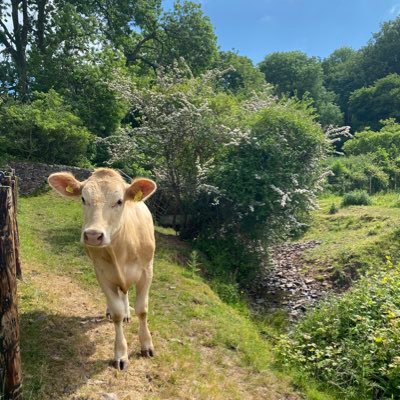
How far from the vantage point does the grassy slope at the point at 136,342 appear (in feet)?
14.7

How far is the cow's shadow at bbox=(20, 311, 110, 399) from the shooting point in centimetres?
421

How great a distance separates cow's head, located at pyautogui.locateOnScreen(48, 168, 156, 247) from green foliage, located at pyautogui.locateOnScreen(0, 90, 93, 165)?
1207 centimetres

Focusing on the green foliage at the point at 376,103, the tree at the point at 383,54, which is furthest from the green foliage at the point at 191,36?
the tree at the point at 383,54

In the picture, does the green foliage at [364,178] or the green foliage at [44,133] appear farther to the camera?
the green foliage at [364,178]

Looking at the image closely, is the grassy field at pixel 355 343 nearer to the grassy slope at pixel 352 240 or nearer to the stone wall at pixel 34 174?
the grassy slope at pixel 352 240

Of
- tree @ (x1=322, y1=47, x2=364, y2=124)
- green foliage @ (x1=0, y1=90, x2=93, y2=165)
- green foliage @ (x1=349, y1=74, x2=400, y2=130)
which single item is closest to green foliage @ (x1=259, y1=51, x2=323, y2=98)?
green foliage @ (x1=349, y1=74, x2=400, y2=130)

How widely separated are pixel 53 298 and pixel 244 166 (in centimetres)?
569

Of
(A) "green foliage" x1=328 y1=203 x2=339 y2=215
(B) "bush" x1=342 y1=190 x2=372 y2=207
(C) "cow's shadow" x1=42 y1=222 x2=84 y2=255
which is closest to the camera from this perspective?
(C) "cow's shadow" x1=42 y1=222 x2=84 y2=255

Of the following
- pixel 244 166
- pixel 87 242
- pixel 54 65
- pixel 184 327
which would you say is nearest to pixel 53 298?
pixel 184 327

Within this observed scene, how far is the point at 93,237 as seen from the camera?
3887mm

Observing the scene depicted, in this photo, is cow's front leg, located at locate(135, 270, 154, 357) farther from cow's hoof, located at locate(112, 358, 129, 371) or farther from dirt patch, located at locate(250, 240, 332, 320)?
dirt patch, located at locate(250, 240, 332, 320)

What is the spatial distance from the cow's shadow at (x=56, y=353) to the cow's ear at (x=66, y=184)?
1728 mm

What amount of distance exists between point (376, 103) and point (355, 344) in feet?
150

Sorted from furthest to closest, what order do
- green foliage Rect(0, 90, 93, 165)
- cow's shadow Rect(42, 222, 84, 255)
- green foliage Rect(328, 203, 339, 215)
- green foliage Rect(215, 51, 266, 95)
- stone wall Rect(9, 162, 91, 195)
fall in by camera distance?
1. green foliage Rect(215, 51, 266, 95)
2. green foliage Rect(328, 203, 339, 215)
3. green foliage Rect(0, 90, 93, 165)
4. stone wall Rect(9, 162, 91, 195)
5. cow's shadow Rect(42, 222, 84, 255)
